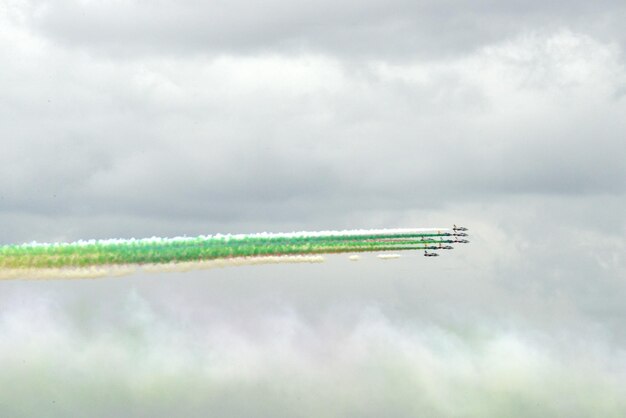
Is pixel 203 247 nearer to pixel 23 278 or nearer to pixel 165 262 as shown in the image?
pixel 165 262

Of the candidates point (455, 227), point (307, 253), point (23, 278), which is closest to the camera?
point (23, 278)

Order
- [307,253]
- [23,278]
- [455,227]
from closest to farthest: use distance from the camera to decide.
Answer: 1. [23,278]
2. [307,253]
3. [455,227]

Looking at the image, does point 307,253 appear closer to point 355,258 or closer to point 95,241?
point 355,258

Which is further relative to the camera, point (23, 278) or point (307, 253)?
Result: point (307, 253)

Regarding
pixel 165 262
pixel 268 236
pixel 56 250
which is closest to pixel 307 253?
pixel 268 236

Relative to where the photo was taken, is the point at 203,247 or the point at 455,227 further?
the point at 455,227

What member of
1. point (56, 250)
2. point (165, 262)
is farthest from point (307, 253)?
point (56, 250)
